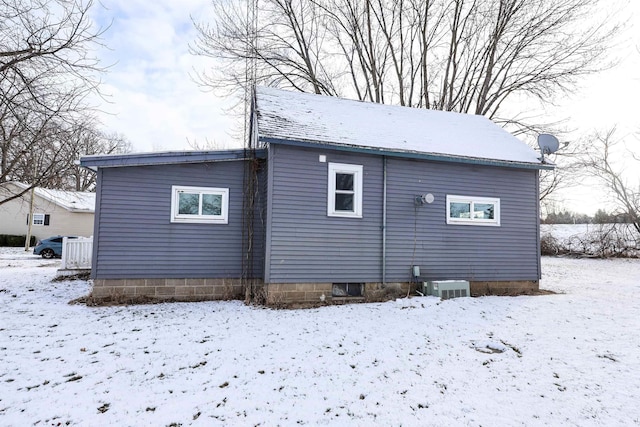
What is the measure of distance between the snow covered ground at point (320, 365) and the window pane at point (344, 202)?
2.37 m

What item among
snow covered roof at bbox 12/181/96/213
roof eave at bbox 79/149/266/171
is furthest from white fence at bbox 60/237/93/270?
snow covered roof at bbox 12/181/96/213

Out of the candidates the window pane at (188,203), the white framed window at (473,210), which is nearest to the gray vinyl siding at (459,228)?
the white framed window at (473,210)

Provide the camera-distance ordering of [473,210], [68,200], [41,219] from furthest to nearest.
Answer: [41,219], [68,200], [473,210]

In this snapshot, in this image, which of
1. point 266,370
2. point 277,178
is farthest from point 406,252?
point 266,370

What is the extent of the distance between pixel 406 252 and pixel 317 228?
2362 millimetres

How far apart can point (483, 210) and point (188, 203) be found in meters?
7.58

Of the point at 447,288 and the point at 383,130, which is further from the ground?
the point at 383,130

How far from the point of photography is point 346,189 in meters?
8.09

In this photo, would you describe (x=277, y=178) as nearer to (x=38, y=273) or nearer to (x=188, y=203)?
(x=188, y=203)

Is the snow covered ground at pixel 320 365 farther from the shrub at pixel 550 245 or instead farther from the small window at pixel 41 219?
the small window at pixel 41 219

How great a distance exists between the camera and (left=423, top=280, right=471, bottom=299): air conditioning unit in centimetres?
799

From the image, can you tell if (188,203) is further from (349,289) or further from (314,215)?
(349,289)

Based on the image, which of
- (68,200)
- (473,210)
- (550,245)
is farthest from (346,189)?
(68,200)

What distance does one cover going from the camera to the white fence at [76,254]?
1095 centimetres
